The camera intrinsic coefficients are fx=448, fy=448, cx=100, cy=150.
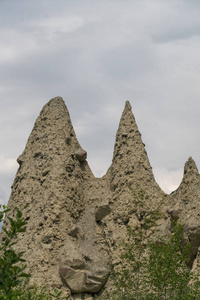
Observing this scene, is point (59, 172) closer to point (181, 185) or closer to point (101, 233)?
point (101, 233)

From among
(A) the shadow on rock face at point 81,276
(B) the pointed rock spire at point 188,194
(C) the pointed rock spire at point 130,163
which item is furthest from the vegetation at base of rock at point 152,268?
(C) the pointed rock spire at point 130,163

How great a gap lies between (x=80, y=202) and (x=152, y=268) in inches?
348

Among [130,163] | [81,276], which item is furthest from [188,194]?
[81,276]

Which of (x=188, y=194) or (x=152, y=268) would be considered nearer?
(x=152, y=268)

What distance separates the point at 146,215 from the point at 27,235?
6.89 m

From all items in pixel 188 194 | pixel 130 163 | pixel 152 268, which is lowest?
pixel 152 268

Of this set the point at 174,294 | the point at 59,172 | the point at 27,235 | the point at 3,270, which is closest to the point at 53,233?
the point at 27,235

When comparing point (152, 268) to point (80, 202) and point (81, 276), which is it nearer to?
point (81, 276)

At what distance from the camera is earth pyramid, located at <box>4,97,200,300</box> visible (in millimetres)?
23734

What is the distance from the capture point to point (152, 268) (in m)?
19.5

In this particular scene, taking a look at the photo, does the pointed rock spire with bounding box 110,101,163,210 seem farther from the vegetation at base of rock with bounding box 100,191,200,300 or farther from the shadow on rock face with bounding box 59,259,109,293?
the shadow on rock face with bounding box 59,259,109,293

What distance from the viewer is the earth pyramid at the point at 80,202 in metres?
23.7

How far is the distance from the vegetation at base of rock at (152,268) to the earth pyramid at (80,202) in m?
0.61

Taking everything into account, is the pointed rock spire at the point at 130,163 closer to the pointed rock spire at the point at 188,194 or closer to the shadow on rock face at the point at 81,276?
the pointed rock spire at the point at 188,194
